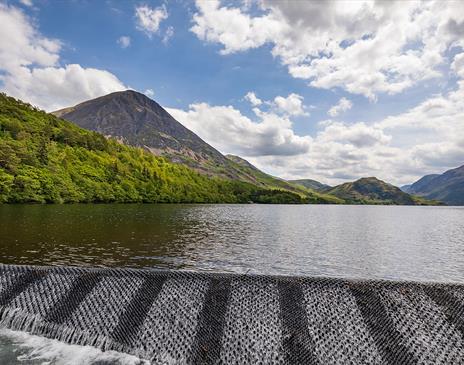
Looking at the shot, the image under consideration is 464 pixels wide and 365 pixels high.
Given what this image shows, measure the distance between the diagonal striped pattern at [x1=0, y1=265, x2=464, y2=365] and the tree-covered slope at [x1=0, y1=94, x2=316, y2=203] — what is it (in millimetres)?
97454

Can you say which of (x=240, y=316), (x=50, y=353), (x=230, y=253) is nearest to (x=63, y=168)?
(x=230, y=253)

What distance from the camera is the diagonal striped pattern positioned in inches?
281

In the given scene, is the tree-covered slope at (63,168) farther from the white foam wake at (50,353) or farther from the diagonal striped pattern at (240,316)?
the diagonal striped pattern at (240,316)

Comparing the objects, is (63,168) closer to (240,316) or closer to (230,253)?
(230,253)

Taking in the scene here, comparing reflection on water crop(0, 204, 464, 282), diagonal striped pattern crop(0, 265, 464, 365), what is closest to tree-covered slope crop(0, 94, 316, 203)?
reflection on water crop(0, 204, 464, 282)

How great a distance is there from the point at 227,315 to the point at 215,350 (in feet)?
3.05

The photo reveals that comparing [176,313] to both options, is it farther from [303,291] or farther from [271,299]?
[303,291]

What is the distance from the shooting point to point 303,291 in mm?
8477

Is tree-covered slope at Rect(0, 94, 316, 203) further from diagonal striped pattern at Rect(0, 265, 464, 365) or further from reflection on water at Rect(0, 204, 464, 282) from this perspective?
diagonal striped pattern at Rect(0, 265, 464, 365)

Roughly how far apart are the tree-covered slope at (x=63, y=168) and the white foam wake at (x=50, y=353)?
97.3m

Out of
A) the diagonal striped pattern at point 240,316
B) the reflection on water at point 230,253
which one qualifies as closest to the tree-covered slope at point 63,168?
the reflection on water at point 230,253

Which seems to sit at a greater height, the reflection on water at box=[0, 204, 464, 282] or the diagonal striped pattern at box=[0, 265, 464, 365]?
the diagonal striped pattern at box=[0, 265, 464, 365]

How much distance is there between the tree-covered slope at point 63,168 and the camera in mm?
99375

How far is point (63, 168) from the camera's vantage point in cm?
12588
